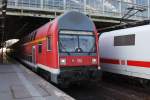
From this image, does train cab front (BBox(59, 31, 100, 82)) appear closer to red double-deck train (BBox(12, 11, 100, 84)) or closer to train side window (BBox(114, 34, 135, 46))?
red double-deck train (BBox(12, 11, 100, 84))

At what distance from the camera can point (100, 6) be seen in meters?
38.3

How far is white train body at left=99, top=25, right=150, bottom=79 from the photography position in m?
11.5

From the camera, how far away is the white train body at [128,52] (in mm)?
11539

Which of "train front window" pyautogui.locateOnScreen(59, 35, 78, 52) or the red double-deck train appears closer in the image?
the red double-deck train

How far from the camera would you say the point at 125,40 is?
1323cm

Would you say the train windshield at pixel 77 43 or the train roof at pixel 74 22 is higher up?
the train roof at pixel 74 22

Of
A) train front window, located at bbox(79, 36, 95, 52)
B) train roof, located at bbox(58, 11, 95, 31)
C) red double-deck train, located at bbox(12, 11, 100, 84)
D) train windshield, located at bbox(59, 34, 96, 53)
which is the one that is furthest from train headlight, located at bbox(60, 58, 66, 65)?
train roof, located at bbox(58, 11, 95, 31)

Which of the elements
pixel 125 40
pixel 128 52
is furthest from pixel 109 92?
pixel 125 40

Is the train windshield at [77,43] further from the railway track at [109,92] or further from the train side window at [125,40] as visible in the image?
the railway track at [109,92]

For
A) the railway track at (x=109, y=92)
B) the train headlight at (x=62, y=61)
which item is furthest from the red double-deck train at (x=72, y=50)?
the railway track at (x=109, y=92)

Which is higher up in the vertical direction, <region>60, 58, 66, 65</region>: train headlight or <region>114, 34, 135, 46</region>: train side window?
<region>114, 34, 135, 46</region>: train side window

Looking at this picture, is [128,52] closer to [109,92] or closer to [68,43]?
[109,92]

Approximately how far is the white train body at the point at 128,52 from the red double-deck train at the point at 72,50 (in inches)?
62.1

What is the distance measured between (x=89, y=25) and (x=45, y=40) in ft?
7.42
